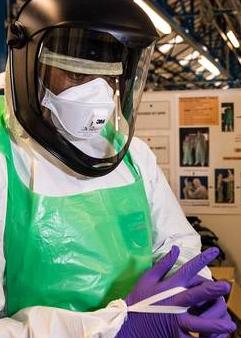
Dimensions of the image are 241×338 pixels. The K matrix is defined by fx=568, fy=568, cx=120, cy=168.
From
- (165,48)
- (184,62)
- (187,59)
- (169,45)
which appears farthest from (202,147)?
(184,62)

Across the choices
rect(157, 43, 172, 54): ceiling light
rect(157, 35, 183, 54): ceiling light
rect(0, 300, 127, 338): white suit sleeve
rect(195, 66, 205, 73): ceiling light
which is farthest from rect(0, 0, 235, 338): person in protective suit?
rect(195, 66, 205, 73): ceiling light

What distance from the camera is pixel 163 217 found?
1.31 metres

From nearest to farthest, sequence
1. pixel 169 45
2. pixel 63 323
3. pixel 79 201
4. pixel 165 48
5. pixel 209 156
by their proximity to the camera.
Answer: pixel 63 323 < pixel 79 201 < pixel 209 156 < pixel 169 45 < pixel 165 48

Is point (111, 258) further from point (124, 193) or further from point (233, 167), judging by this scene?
point (233, 167)

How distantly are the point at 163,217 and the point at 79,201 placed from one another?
26 cm

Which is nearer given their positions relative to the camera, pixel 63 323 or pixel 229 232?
pixel 63 323

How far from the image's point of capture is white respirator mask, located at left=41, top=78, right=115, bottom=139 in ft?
3.72

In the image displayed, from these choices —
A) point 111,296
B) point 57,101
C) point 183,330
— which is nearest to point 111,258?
point 111,296

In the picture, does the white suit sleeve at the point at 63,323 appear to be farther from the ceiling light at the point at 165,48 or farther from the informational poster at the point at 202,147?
the ceiling light at the point at 165,48

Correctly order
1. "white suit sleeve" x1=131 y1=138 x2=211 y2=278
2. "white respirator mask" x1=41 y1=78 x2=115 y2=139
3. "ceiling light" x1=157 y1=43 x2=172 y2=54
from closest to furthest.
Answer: "white respirator mask" x1=41 y1=78 x2=115 y2=139
"white suit sleeve" x1=131 y1=138 x2=211 y2=278
"ceiling light" x1=157 y1=43 x2=172 y2=54

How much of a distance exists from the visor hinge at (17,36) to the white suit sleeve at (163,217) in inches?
14.1

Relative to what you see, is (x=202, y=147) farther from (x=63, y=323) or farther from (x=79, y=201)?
(x=63, y=323)

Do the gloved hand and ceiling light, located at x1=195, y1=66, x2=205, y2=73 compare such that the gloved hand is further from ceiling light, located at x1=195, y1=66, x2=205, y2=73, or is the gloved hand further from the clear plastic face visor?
ceiling light, located at x1=195, y1=66, x2=205, y2=73

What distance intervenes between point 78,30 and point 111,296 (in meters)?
0.53
